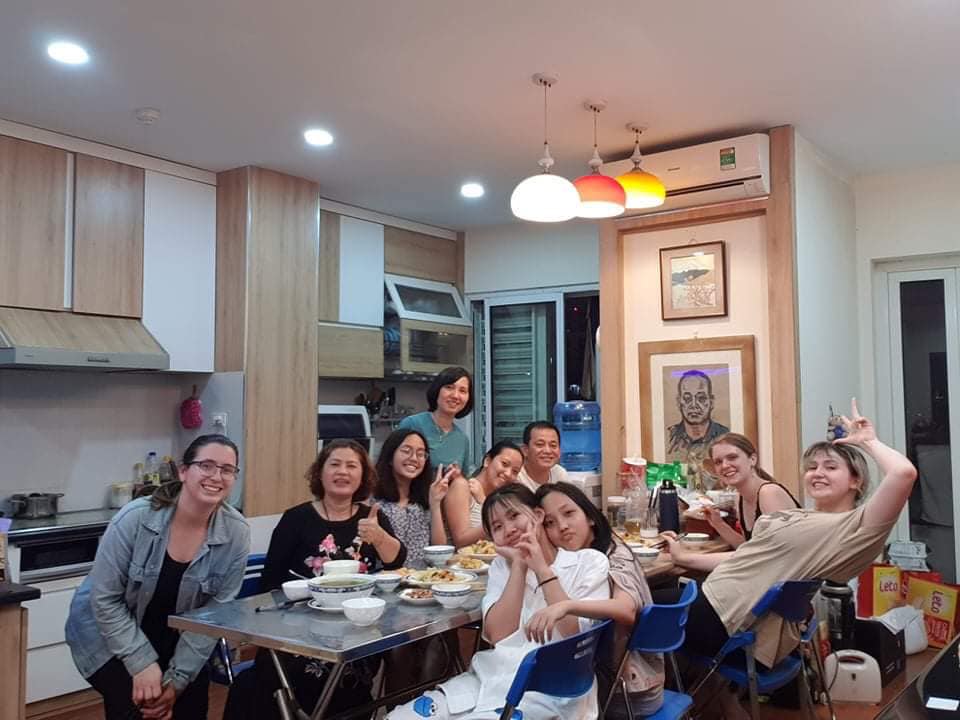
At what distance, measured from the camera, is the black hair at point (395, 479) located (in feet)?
10.8

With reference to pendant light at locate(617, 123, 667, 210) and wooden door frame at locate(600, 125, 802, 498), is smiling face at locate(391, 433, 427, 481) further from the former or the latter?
wooden door frame at locate(600, 125, 802, 498)

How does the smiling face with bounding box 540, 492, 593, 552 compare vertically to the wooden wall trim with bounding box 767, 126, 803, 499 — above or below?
below

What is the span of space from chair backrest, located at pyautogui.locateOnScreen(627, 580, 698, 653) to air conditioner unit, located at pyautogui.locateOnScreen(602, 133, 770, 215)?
8.40 feet

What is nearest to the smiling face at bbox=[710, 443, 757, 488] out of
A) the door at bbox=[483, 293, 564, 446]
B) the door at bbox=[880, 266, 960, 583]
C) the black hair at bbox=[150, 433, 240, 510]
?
the black hair at bbox=[150, 433, 240, 510]

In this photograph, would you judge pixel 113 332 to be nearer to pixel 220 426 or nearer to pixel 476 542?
pixel 220 426

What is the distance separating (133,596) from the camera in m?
2.47

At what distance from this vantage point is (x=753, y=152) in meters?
4.18

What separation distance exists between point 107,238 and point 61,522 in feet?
4.57

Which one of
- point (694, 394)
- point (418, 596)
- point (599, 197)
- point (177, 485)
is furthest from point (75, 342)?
point (694, 394)

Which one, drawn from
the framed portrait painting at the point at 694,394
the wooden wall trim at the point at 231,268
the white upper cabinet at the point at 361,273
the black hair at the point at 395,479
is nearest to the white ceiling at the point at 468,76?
the wooden wall trim at the point at 231,268

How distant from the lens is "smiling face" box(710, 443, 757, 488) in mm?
3383

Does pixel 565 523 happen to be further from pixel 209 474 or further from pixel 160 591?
pixel 160 591

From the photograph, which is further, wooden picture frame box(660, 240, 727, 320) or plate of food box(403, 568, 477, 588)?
wooden picture frame box(660, 240, 727, 320)

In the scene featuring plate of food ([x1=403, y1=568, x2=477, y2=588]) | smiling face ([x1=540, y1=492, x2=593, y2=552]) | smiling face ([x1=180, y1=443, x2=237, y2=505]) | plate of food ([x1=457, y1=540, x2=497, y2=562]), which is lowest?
plate of food ([x1=457, y1=540, x2=497, y2=562])
